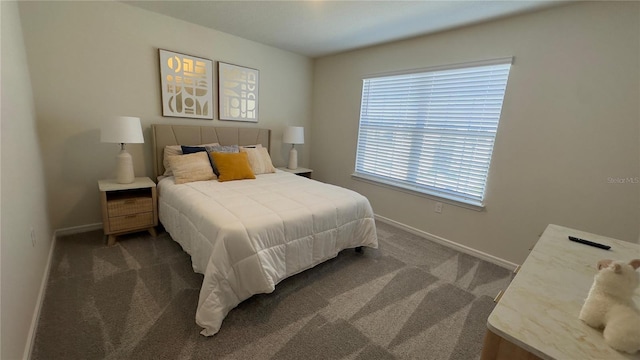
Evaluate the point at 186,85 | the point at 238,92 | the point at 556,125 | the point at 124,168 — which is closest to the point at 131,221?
the point at 124,168

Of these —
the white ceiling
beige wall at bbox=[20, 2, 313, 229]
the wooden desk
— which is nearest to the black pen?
the wooden desk

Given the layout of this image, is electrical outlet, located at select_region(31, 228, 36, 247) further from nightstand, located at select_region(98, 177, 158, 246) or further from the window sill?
the window sill

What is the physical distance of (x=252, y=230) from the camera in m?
1.70

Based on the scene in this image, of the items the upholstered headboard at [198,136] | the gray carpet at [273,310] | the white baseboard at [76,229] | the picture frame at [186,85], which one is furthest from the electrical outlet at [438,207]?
the white baseboard at [76,229]

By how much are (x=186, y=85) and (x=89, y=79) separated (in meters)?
0.88

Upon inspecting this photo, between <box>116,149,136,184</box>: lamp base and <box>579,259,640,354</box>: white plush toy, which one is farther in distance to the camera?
<box>116,149,136,184</box>: lamp base

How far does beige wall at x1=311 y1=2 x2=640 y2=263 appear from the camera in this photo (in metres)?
1.93

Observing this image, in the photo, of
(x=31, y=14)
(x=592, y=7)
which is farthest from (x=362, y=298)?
(x=31, y=14)

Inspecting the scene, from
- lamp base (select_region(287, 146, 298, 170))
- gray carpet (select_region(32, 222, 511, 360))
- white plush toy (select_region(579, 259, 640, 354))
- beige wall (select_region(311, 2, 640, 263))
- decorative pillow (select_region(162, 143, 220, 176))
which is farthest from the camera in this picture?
lamp base (select_region(287, 146, 298, 170))

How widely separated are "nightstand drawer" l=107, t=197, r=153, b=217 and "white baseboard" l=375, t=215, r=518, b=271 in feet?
9.17

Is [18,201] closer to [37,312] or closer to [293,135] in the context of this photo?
[37,312]

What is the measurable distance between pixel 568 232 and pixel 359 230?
146cm

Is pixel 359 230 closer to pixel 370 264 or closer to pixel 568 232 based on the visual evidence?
pixel 370 264

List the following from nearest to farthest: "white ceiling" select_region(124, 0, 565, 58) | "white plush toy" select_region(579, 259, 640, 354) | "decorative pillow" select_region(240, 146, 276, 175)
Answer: "white plush toy" select_region(579, 259, 640, 354) → "white ceiling" select_region(124, 0, 565, 58) → "decorative pillow" select_region(240, 146, 276, 175)
